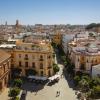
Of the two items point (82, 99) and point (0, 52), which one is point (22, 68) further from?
point (82, 99)

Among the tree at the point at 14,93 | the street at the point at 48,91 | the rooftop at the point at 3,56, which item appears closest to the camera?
the tree at the point at 14,93

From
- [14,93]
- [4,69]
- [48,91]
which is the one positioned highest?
[4,69]

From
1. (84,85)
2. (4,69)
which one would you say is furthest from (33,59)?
(84,85)

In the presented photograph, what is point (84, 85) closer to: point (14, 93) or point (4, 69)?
point (14, 93)

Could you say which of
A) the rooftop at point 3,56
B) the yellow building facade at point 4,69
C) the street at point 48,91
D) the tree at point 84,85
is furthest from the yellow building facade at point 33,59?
the tree at point 84,85

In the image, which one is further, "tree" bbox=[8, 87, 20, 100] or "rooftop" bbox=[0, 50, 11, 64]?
"rooftop" bbox=[0, 50, 11, 64]

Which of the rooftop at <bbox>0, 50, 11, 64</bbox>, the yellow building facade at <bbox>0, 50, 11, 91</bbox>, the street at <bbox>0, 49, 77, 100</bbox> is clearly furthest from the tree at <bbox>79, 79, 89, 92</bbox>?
the rooftop at <bbox>0, 50, 11, 64</bbox>

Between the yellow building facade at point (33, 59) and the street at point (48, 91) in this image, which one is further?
the yellow building facade at point (33, 59)

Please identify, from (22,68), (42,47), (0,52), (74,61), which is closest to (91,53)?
(74,61)

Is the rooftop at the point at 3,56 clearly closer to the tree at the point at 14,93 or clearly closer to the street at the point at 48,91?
the street at the point at 48,91

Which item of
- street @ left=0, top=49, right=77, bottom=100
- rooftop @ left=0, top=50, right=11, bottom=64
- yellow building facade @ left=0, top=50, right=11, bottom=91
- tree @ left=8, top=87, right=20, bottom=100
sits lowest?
street @ left=0, top=49, right=77, bottom=100

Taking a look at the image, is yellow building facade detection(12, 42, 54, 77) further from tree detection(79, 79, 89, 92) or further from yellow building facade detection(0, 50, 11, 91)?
tree detection(79, 79, 89, 92)

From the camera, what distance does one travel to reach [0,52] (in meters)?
52.7

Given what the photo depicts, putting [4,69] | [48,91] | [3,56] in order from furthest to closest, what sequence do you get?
[3,56] → [4,69] → [48,91]
